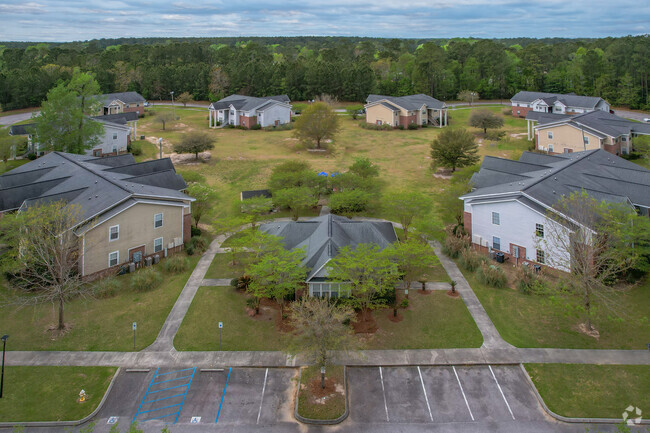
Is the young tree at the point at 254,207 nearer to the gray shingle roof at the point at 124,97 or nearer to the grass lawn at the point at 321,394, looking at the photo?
the grass lawn at the point at 321,394

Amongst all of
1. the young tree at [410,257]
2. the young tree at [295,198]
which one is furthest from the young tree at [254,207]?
the young tree at [410,257]

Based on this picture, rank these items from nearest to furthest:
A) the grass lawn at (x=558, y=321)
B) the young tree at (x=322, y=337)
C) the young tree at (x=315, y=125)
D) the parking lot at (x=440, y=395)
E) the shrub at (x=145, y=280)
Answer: the parking lot at (x=440, y=395), the young tree at (x=322, y=337), the grass lawn at (x=558, y=321), the shrub at (x=145, y=280), the young tree at (x=315, y=125)

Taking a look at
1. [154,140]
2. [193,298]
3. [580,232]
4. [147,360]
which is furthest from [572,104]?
[147,360]

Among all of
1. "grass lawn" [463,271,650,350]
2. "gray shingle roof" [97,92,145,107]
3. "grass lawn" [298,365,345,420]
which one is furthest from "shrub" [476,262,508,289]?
"gray shingle roof" [97,92,145,107]

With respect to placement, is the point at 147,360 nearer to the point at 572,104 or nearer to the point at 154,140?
the point at 154,140

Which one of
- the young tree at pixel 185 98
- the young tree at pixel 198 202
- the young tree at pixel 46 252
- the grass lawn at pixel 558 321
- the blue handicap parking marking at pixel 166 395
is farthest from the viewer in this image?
the young tree at pixel 185 98

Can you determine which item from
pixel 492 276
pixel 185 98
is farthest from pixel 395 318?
pixel 185 98

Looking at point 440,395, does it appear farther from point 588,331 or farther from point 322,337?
point 588,331
